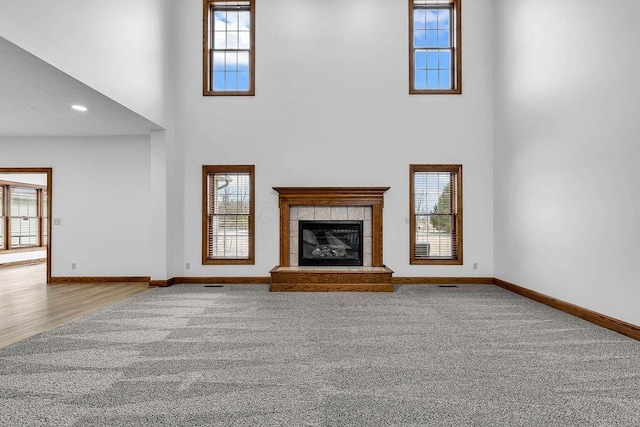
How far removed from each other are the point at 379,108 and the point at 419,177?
1.38m

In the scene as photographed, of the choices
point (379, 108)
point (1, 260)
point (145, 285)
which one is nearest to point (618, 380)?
point (379, 108)

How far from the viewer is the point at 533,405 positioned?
225 cm

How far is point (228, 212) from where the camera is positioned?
22.2 ft

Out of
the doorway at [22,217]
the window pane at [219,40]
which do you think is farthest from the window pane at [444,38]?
the doorway at [22,217]

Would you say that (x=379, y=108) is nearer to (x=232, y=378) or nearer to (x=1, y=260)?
(x=232, y=378)

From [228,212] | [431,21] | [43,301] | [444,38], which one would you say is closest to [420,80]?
[444,38]

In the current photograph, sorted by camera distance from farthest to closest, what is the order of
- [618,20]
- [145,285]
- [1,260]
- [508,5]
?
[1,260] < [145,285] < [508,5] < [618,20]

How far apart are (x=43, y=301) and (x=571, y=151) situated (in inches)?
273

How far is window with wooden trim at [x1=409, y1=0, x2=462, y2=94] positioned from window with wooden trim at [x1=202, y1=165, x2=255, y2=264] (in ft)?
11.5

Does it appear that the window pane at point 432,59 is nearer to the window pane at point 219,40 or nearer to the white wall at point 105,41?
the window pane at point 219,40

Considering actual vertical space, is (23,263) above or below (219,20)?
below

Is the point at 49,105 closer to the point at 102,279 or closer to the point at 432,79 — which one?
the point at 102,279

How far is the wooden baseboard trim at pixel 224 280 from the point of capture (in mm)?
6598

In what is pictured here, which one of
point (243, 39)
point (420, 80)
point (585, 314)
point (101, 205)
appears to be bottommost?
point (585, 314)
